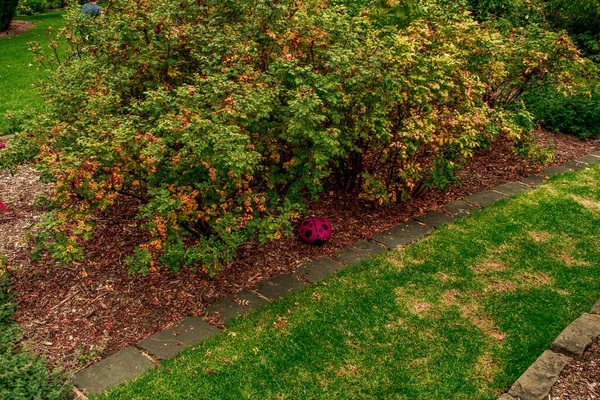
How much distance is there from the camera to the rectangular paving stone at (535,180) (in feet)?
23.2

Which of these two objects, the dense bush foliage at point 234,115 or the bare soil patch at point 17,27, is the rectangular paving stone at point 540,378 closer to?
the dense bush foliage at point 234,115

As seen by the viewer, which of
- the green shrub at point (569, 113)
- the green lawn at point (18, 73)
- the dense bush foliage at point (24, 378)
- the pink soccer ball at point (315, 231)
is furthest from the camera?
the green lawn at point (18, 73)

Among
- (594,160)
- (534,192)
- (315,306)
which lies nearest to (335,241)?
(315,306)

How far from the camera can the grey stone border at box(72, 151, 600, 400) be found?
3.62 meters

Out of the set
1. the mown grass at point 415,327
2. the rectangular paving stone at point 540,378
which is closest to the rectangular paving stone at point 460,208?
the mown grass at point 415,327

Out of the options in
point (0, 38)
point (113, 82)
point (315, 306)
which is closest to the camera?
point (315, 306)

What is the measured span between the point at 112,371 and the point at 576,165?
22.8 ft

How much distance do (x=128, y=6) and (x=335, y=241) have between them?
3.15 metres

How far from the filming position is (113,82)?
496 cm

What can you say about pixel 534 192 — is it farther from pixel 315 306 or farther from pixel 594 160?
Result: pixel 315 306

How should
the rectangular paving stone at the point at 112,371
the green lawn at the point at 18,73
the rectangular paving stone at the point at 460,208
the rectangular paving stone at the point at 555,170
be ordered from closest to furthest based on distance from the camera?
1. the rectangular paving stone at the point at 112,371
2. the rectangular paving stone at the point at 460,208
3. the rectangular paving stone at the point at 555,170
4. the green lawn at the point at 18,73

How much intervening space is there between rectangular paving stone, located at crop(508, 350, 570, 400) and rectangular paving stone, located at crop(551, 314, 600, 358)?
0.07 metres

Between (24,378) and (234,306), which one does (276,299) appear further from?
(24,378)

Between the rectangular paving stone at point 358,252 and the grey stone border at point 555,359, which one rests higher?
the grey stone border at point 555,359
